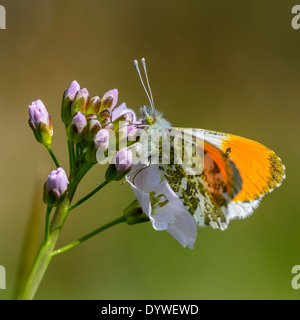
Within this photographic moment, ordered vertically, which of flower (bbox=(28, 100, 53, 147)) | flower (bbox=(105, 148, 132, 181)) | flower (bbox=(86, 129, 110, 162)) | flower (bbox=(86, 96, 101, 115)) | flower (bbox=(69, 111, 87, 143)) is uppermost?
flower (bbox=(86, 96, 101, 115))

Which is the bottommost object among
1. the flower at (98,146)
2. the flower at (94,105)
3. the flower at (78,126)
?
the flower at (98,146)

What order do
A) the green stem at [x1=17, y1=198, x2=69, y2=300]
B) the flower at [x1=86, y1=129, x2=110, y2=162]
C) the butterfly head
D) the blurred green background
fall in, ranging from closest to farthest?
the green stem at [x1=17, y1=198, x2=69, y2=300], the flower at [x1=86, y1=129, x2=110, y2=162], the butterfly head, the blurred green background

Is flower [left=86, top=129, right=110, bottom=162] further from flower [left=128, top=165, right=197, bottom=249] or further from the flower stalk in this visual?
flower [left=128, top=165, right=197, bottom=249]

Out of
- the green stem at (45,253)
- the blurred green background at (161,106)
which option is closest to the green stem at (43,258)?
the green stem at (45,253)

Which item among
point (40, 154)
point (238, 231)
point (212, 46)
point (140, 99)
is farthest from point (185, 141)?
point (212, 46)

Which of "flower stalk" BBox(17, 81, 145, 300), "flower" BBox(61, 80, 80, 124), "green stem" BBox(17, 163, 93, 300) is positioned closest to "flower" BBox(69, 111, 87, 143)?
"flower stalk" BBox(17, 81, 145, 300)

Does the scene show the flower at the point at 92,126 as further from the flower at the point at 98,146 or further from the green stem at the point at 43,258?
the green stem at the point at 43,258

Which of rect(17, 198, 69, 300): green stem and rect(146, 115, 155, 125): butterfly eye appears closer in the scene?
rect(17, 198, 69, 300): green stem
